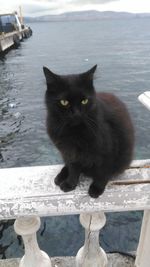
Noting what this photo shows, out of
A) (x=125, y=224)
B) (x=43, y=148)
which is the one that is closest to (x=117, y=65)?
(x=43, y=148)

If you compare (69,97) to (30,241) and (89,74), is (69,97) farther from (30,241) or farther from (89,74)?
(30,241)

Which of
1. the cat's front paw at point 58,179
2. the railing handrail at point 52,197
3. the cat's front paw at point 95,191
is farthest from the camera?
the cat's front paw at point 58,179

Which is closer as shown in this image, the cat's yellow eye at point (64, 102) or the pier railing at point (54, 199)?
the pier railing at point (54, 199)

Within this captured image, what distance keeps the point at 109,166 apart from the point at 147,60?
29.1 m

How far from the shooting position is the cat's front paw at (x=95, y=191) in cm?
173

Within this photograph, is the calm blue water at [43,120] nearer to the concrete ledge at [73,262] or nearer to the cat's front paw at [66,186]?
→ the cat's front paw at [66,186]

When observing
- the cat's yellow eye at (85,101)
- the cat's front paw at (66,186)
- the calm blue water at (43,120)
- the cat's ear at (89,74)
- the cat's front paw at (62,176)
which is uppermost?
the cat's ear at (89,74)

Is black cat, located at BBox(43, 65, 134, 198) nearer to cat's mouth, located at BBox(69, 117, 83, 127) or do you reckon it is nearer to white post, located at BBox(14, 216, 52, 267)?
cat's mouth, located at BBox(69, 117, 83, 127)

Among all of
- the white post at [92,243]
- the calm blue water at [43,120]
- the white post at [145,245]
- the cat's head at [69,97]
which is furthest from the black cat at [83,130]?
the calm blue water at [43,120]

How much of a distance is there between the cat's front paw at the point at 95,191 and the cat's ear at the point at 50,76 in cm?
74

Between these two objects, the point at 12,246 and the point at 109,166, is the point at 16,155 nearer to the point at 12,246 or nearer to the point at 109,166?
the point at 12,246

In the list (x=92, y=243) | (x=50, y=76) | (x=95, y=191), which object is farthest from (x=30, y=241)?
(x=50, y=76)

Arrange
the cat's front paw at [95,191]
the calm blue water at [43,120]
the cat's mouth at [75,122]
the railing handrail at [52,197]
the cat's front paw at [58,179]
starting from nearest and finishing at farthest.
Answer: the railing handrail at [52,197]
the cat's front paw at [95,191]
the cat's front paw at [58,179]
the cat's mouth at [75,122]
the calm blue water at [43,120]

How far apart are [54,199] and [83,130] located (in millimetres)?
532
